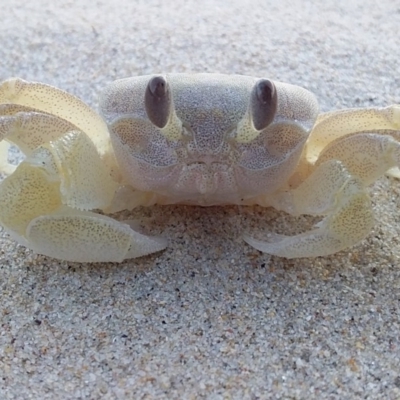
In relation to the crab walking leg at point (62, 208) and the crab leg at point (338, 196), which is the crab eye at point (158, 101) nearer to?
the crab walking leg at point (62, 208)

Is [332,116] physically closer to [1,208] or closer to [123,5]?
[1,208]

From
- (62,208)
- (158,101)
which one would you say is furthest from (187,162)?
(62,208)

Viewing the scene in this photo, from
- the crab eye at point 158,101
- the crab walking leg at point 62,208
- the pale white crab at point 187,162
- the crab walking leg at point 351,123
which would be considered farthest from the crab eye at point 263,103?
the crab walking leg at point 62,208

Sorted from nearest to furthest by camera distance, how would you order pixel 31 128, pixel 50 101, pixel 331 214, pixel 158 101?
pixel 158 101 < pixel 331 214 < pixel 31 128 < pixel 50 101

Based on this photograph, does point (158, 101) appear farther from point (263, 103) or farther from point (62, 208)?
point (62, 208)

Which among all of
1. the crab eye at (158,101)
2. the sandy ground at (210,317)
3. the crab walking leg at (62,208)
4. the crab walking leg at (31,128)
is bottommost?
the sandy ground at (210,317)

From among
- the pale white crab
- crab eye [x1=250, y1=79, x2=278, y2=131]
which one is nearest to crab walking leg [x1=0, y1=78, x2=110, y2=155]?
the pale white crab
